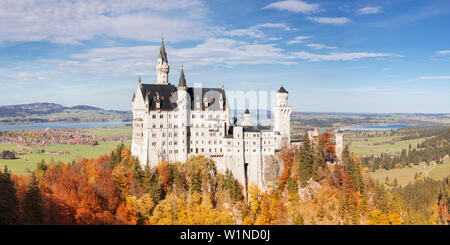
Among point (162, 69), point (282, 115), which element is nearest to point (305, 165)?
point (282, 115)

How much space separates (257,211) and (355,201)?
1655 cm

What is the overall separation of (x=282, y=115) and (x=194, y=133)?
17845 millimetres

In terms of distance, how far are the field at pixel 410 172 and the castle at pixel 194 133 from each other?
8680 centimetres

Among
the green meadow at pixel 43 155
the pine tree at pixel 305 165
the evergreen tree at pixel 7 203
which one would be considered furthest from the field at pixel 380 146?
the evergreen tree at pixel 7 203

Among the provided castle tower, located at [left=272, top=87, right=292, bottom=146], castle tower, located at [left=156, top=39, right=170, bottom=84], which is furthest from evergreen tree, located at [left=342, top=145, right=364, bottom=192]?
castle tower, located at [left=156, top=39, right=170, bottom=84]

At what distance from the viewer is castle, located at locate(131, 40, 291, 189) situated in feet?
184

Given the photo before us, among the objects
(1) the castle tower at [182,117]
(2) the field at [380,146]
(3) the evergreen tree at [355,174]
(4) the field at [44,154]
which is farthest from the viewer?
(2) the field at [380,146]

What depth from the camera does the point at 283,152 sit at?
6019 cm

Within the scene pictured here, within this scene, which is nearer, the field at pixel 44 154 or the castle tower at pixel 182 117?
the castle tower at pixel 182 117

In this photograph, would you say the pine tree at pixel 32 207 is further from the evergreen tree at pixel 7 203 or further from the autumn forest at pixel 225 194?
the autumn forest at pixel 225 194

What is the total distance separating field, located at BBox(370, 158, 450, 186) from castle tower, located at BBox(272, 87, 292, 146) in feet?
265

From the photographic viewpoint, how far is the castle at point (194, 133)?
56188 mm
